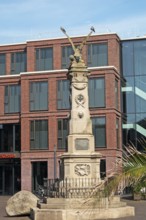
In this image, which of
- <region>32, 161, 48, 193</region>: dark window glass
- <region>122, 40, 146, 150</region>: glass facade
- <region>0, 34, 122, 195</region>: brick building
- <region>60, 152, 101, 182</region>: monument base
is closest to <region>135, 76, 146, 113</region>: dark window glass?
<region>122, 40, 146, 150</region>: glass facade

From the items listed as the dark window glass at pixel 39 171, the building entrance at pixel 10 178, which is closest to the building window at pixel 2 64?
the building entrance at pixel 10 178

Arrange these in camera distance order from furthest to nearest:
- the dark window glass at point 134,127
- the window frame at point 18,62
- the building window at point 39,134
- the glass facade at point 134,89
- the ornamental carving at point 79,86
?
1. the window frame at point 18,62
2. the glass facade at point 134,89
3. the dark window glass at point 134,127
4. the building window at point 39,134
5. the ornamental carving at point 79,86

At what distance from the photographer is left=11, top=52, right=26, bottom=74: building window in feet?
177

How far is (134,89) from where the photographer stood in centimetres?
5066

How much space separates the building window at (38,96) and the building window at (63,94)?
1.53m

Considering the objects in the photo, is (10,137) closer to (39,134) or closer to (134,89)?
(39,134)

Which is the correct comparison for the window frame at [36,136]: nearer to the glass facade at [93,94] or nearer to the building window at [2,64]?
the glass facade at [93,94]

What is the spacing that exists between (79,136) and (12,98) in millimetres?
33615

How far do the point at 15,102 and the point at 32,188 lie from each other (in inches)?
408

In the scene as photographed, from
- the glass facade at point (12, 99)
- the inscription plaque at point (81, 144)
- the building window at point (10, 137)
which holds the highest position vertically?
the glass facade at point (12, 99)

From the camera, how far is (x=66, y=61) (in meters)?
51.2

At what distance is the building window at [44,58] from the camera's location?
51875 millimetres

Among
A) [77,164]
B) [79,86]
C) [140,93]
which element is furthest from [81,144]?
[140,93]

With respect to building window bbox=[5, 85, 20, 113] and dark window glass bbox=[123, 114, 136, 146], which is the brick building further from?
dark window glass bbox=[123, 114, 136, 146]
